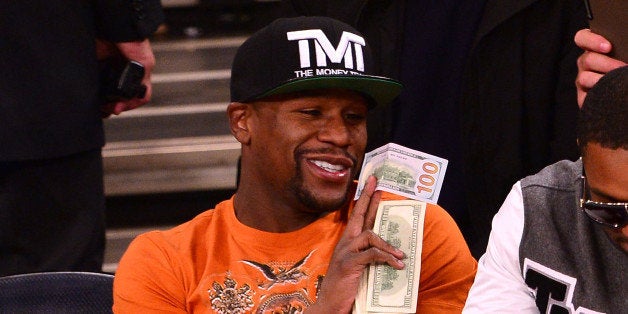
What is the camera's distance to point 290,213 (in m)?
2.76

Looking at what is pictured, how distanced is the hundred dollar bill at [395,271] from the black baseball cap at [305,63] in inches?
11.7

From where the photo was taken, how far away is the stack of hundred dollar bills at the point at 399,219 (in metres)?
2.46

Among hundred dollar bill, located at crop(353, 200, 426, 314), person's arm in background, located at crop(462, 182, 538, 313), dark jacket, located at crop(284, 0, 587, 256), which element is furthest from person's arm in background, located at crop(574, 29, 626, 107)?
dark jacket, located at crop(284, 0, 587, 256)

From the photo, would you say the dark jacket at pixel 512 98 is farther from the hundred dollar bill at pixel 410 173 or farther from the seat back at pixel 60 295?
the seat back at pixel 60 295

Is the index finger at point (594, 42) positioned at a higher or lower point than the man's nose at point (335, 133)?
higher

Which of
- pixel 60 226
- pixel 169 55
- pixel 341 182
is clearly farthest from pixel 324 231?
pixel 169 55

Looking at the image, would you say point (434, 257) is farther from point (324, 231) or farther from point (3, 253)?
point (3, 253)

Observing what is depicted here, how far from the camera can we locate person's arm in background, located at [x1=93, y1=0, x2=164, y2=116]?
3609 mm

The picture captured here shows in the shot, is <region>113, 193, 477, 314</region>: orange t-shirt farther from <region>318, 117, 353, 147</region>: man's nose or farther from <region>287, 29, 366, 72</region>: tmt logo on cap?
<region>287, 29, 366, 72</region>: tmt logo on cap

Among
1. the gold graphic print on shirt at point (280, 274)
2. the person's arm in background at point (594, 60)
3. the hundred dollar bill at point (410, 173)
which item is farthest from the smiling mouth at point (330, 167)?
the person's arm in background at point (594, 60)

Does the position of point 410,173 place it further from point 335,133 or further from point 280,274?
point 280,274

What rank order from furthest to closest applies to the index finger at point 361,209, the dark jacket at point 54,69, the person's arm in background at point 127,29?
the person's arm in background at point 127,29 → the dark jacket at point 54,69 → the index finger at point 361,209

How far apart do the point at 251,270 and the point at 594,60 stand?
2.82ft

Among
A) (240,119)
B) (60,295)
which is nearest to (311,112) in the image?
(240,119)
